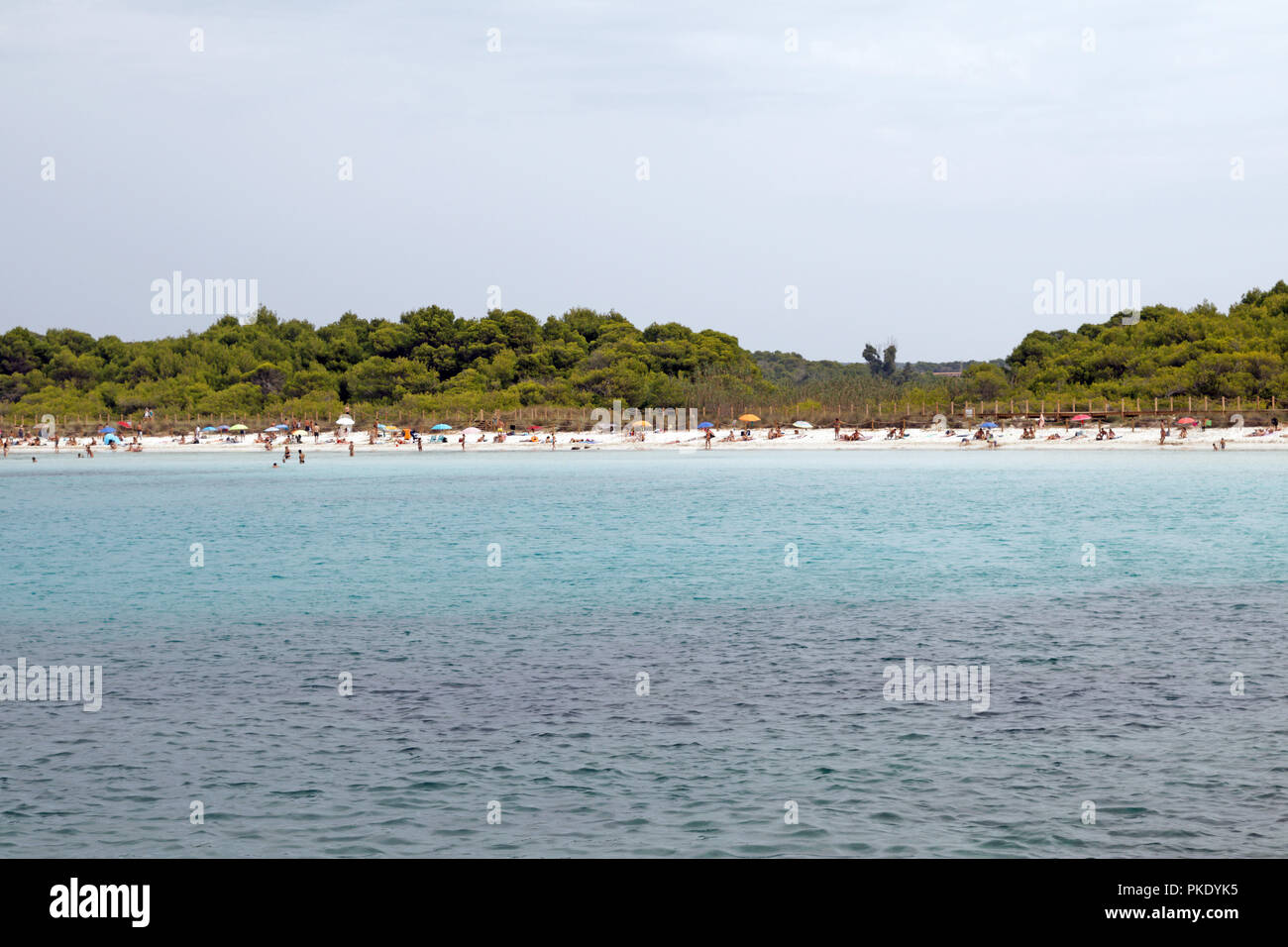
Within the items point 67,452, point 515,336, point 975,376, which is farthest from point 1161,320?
point 67,452

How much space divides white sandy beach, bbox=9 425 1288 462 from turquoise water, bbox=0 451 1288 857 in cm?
5363

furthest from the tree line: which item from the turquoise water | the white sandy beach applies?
the turquoise water

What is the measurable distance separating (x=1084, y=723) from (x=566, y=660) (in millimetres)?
6723

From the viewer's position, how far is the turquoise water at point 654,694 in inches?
378

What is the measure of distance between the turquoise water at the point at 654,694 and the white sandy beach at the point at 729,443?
2111 inches

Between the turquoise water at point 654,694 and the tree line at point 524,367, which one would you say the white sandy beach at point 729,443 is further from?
the turquoise water at point 654,694

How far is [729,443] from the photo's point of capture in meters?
103

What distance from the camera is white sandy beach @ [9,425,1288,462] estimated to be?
86.2 meters

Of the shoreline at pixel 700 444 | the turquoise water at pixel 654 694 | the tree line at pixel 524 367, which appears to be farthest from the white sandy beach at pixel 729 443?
the turquoise water at pixel 654 694

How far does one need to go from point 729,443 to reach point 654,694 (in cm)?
8976

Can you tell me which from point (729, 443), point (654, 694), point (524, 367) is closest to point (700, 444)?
point (729, 443)

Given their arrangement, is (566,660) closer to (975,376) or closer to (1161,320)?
(975,376)

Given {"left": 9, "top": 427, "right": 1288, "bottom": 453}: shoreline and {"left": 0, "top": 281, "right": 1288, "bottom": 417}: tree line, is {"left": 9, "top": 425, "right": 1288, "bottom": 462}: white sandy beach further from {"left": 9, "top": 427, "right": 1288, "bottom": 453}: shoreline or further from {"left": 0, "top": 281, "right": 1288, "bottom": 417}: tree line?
{"left": 0, "top": 281, "right": 1288, "bottom": 417}: tree line

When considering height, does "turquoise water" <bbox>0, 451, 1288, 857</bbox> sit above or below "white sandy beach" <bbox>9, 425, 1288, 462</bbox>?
below
